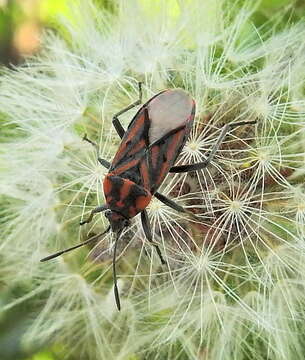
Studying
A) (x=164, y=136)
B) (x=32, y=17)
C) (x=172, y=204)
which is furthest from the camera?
(x=32, y=17)

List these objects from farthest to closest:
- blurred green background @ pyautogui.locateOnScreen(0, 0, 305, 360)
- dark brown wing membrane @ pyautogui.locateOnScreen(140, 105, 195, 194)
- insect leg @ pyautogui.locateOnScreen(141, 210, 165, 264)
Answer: blurred green background @ pyautogui.locateOnScreen(0, 0, 305, 360)
insect leg @ pyautogui.locateOnScreen(141, 210, 165, 264)
dark brown wing membrane @ pyautogui.locateOnScreen(140, 105, 195, 194)

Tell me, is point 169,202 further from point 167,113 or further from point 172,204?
point 167,113

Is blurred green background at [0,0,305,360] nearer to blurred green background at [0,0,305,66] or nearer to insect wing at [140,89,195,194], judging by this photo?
blurred green background at [0,0,305,66]

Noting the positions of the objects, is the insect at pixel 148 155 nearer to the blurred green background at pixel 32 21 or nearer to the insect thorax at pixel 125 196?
the insect thorax at pixel 125 196

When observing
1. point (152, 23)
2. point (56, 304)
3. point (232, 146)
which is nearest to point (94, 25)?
point (152, 23)

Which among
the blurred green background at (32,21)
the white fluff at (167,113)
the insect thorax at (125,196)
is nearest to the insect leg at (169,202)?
the insect thorax at (125,196)

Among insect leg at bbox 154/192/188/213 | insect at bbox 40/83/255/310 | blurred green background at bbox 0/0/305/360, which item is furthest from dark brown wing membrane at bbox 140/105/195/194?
blurred green background at bbox 0/0/305/360

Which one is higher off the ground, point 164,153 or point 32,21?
point 32,21

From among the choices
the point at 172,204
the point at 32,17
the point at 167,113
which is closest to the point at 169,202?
the point at 172,204

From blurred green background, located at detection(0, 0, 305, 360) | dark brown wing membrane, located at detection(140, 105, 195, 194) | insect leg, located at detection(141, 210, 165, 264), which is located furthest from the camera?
blurred green background, located at detection(0, 0, 305, 360)
